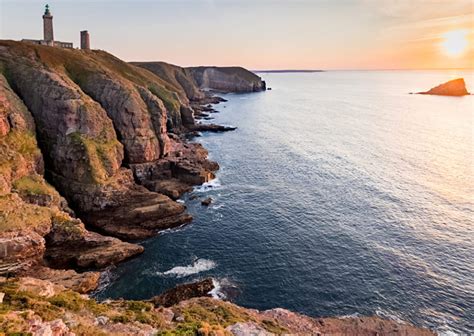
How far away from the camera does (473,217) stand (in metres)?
69.4

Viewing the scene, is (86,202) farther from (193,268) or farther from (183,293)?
(183,293)

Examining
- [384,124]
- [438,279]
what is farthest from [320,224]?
[384,124]

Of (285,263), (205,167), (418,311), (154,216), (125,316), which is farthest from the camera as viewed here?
(205,167)

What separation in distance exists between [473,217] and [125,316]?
213 feet

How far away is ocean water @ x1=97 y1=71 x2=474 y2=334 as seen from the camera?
47.2 meters

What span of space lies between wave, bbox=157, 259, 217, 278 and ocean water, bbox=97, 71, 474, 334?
0.14 metres

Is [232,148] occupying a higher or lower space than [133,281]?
higher

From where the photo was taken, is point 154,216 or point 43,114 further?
point 43,114

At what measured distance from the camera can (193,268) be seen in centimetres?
5325

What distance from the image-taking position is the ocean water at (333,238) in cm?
4725

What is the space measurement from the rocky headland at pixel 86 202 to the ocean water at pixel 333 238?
4.01m

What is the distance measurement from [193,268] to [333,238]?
78.0 ft

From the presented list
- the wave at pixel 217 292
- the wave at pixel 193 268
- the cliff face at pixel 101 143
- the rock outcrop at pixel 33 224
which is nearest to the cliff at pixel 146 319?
the wave at pixel 217 292

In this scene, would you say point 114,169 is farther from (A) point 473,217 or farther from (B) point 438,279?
(A) point 473,217
